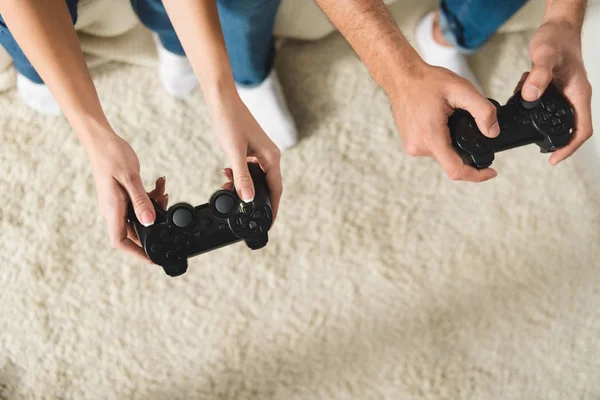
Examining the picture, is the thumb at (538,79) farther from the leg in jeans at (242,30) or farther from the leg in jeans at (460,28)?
the leg in jeans at (242,30)

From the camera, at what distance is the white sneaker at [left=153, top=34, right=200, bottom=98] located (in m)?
0.95

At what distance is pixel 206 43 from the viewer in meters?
0.63

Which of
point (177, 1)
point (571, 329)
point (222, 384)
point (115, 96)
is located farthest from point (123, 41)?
point (571, 329)

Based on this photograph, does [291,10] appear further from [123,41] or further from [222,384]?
[222,384]

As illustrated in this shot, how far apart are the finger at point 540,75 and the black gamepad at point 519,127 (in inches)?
0.6

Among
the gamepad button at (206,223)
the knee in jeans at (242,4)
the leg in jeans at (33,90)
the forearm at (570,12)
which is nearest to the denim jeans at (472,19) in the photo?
the forearm at (570,12)

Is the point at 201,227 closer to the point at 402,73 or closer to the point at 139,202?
the point at 139,202

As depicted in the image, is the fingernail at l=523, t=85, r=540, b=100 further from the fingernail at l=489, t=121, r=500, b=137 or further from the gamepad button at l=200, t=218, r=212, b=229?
the gamepad button at l=200, t=218, r=212, b=229

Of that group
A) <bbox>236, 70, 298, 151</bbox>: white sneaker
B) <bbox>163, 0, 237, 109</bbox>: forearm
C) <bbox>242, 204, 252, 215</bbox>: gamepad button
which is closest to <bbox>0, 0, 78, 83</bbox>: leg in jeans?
<bbox>163, 0, 237, 109</bbox>: forearm

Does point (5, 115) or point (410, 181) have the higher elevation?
point (5, 115)

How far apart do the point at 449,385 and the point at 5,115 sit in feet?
3.32

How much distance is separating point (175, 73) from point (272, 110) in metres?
0.20

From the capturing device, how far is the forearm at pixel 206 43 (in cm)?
62

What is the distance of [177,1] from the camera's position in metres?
0.62
